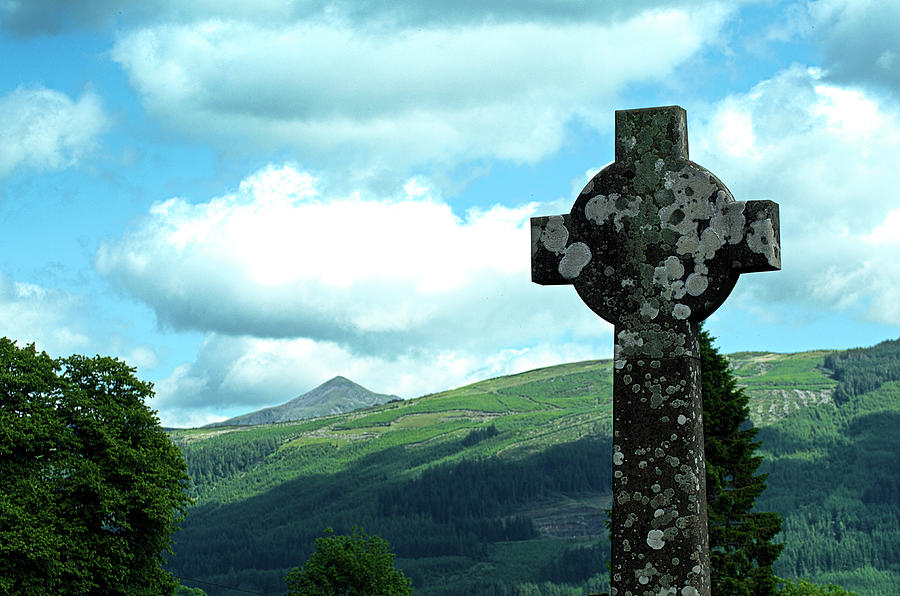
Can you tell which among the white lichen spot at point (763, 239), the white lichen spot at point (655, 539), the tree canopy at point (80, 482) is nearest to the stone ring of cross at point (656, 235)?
the white lichen spot at point (763, 239)

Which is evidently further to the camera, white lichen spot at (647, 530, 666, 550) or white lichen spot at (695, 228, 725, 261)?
white lichen spot at (695, 228, 725, 261)

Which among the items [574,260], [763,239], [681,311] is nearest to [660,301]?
[681,311]

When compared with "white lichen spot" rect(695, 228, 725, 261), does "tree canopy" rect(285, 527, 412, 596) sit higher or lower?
lower

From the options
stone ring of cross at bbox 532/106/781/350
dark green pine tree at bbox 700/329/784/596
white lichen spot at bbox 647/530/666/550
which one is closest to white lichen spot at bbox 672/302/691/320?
stone ring of cross at bbox 532/106/781/350

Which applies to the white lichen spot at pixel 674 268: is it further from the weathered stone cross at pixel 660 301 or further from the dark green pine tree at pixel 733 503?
the dark green pine tree at pixel 733 503

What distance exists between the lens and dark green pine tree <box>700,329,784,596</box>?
46.8 metres

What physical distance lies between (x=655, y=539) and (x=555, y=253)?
2.37 metres

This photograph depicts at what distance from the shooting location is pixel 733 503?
47.8 m

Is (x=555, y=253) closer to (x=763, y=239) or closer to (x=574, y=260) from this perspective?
(x=574, y=260)

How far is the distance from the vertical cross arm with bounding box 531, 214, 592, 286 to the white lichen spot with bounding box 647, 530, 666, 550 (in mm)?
2074

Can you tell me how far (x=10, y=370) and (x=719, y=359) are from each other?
105 ft

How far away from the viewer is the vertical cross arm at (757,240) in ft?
27.8

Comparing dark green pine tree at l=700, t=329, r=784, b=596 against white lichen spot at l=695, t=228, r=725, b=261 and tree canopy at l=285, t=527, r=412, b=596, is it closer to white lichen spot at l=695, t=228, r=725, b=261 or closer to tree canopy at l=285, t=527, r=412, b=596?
tree canopy at l=285, t=527, r=412, b=596

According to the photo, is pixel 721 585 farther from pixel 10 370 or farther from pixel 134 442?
pixel 10 370
